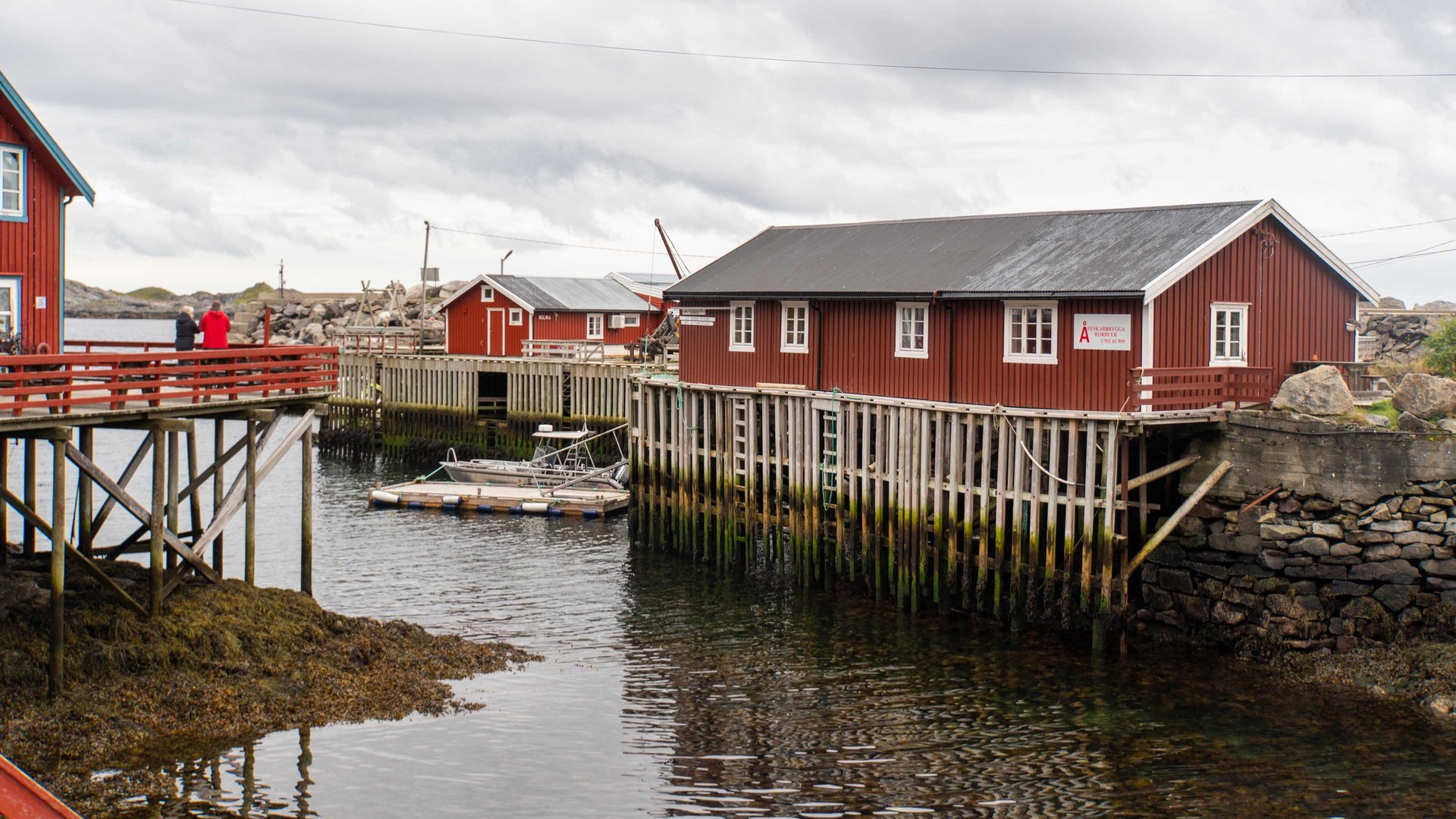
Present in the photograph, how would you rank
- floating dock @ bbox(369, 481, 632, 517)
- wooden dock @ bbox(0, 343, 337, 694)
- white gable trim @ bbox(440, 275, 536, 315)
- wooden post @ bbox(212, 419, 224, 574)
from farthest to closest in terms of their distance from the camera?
white gable trim @ bbox(440, 275, 536, 315)
floating dock @ bbox(369, 481, 632, 517)
wooden post @ bbox(212, 419, 224, 574)
wooden dock @ bbox(0, 343, 337, 694)

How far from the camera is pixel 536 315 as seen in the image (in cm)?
6253

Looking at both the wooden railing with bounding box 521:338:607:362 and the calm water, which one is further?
the wooden railing with bounding box 521:338:607:362

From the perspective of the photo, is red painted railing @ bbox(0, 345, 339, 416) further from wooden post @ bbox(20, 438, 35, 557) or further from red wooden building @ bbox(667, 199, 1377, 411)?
red wooden building @ bbox(667, 199, 1377, 411)

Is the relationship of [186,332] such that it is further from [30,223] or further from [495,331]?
[495,331]

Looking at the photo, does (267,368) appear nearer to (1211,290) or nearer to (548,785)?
(548,785)

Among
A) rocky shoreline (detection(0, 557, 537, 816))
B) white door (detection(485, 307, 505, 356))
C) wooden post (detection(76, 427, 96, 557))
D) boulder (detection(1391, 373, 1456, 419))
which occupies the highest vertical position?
white door (detection(485, 307, 505, 356))

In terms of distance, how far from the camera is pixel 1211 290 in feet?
88.8

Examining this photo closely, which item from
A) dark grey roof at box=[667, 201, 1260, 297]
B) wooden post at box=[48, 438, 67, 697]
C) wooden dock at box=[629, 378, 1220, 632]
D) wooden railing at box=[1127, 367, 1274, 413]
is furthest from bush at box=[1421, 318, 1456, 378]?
wooden post at box=[48, 438, 67, 697]

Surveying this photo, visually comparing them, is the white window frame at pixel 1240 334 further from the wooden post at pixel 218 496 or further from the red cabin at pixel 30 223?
the red cabin at pixel 30 223

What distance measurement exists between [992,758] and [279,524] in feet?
88.5

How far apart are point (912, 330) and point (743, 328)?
19.6ft

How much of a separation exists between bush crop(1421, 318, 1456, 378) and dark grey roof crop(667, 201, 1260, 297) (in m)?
8.58

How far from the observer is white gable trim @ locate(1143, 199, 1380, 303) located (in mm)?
25734

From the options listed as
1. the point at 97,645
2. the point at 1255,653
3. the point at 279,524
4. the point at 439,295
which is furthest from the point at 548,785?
the point at 439,295
